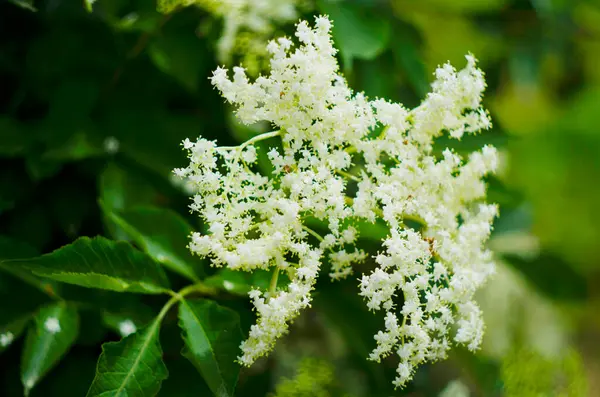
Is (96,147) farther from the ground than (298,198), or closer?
closer

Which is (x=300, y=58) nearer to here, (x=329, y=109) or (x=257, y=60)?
(x=329, y=109)

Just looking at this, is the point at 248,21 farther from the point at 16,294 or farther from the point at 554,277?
the point at 554,277

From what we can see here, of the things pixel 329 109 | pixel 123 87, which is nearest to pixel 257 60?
pixel 123 87

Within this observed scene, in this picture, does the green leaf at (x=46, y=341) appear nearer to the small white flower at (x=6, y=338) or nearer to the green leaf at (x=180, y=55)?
the small white flower at (x=6, y=338)

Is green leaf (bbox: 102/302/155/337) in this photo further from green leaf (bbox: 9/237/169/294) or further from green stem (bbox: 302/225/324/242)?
green stem (bbox: 302/225/324/242)

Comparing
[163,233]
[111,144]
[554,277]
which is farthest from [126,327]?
[554,277]

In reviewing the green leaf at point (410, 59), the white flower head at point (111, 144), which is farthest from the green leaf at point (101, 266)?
the green leaf at point (410, 59)

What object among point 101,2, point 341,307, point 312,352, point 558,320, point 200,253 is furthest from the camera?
point 558,320
